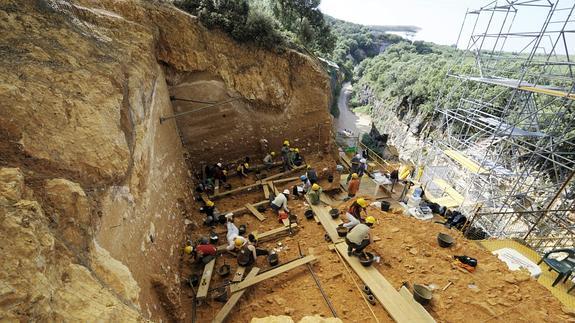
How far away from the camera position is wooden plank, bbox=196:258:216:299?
19.7 feet

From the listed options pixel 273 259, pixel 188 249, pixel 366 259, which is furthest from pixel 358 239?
pixel 188 249

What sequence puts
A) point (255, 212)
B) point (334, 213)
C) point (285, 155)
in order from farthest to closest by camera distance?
1. point (285, 155)
2. point (255, 212)
3. point (334, 213)

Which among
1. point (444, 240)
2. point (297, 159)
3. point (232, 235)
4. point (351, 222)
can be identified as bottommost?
point (232, 235)

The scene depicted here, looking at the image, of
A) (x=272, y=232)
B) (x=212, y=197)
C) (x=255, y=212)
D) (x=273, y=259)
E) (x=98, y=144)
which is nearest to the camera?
(x=98, y=144)

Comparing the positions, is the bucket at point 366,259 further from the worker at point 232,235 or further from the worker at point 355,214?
the worker at point 232,235

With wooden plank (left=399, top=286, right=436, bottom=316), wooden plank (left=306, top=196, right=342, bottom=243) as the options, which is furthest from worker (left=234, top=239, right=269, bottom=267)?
wooden plank (left=399, top=286, right=436, bottom=316)

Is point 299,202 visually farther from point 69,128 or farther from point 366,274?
point 69,128

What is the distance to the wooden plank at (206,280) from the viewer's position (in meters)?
6.01

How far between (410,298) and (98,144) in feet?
21.9

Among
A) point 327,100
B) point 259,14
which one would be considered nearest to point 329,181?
point 327,100

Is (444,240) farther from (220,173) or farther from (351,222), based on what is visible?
(220,173)

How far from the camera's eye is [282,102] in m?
11.4

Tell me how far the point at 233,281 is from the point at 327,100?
892cm

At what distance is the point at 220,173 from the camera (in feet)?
33.8
